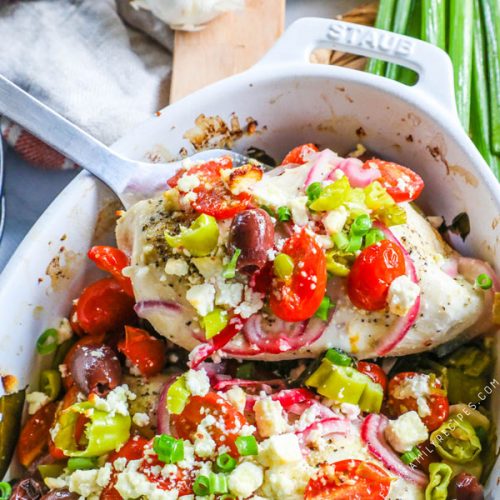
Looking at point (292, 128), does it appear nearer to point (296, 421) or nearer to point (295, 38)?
point (295, 38)

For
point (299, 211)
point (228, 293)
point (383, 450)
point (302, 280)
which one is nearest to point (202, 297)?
point (228, 293)

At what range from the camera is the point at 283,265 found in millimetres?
2498

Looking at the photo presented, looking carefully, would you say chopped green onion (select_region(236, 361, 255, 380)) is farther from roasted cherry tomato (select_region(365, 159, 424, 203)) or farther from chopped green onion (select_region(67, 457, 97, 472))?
roasted cherry tomato (select_region(365, 159, 424, 203))

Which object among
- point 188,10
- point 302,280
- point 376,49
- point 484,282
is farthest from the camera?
point 188,10

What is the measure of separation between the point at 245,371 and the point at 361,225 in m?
0.69

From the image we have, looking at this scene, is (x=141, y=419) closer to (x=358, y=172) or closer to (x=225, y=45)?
(x=358, y=172)

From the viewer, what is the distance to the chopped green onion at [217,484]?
2.39 metres

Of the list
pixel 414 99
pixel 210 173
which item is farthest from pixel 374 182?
pixel 210 173

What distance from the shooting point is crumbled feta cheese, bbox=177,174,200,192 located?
8.69 feet

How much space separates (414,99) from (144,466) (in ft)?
5.30

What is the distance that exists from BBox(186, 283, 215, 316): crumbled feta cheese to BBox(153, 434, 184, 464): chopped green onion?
0.41m

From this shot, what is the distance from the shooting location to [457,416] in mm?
2662

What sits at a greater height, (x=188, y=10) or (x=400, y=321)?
(x=188, y=10)

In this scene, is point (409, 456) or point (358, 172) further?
point (358, 172)
